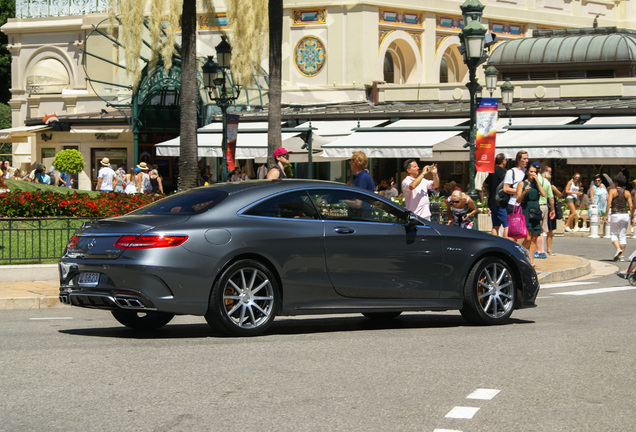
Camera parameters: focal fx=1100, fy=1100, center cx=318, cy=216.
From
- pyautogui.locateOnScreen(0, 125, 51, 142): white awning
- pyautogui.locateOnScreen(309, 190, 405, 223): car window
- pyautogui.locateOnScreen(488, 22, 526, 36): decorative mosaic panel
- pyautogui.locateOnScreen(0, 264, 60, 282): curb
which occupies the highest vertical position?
pyautogui.locateOnScreen(488, 22, 526, 36): decorative mosaic panel

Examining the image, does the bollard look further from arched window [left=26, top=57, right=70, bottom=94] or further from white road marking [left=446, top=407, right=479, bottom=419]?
arched window [left=26, top=57, right=70, bottom=94]

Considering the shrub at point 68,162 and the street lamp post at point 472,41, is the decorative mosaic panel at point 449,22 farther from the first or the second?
the street lamp post at point 472,41

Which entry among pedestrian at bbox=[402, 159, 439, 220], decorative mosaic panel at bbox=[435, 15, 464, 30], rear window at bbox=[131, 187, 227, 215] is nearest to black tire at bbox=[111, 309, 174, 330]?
rear window at bbox=[131, 187, 227, 215]

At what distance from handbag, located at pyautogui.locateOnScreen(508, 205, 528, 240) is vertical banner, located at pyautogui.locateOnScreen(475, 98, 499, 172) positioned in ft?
7.07

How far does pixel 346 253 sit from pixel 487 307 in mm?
1730

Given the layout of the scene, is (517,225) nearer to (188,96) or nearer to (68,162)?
(188,96)

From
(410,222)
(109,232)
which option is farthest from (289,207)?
(109,232)

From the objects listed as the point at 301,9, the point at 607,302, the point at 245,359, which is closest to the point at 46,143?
the point at 301,9

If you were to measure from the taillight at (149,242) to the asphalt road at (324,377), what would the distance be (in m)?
0.85

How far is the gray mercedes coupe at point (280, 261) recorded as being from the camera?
955 centimetres

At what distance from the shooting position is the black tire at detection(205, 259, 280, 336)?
9.71 metres

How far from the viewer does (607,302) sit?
45.6ft

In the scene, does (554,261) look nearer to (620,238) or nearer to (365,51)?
(620,238)

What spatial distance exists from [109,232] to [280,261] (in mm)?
1552
